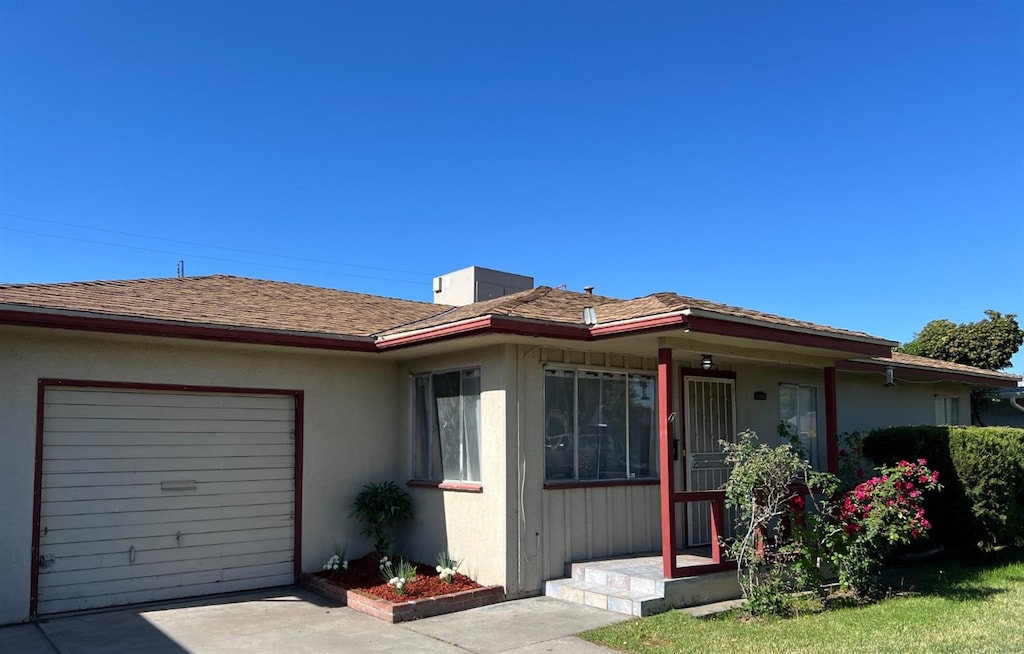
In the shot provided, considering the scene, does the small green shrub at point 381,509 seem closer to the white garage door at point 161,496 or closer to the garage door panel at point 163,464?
the white garage door at point 161,496

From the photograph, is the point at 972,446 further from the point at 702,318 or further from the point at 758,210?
the point at 758,210

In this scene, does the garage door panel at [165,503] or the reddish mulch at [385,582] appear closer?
the garage door panel at [165,503]

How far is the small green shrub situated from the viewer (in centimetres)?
931

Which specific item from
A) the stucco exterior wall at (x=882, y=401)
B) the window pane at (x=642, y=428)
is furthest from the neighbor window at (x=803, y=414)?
the window pane at (x=642, y=428)

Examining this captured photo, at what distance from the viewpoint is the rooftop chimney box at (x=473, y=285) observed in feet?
46.9

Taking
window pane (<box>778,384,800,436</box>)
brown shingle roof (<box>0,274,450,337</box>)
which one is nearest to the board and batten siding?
window pane (<box>778,384,800,436</box>)

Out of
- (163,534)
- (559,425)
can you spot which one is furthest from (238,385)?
(559,425)

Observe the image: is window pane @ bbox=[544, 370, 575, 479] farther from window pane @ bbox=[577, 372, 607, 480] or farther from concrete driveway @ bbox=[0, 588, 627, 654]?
concrete driveway @ bbox=[0, 588, 627, 654]

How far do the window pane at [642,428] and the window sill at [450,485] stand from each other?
6.78 feet

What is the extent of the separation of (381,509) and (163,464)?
8.38ft

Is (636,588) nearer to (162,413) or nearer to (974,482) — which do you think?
(974,482)

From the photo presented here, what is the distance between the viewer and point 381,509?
9312 mm

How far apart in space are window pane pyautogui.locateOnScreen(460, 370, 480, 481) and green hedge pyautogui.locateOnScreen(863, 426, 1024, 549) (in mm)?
5762

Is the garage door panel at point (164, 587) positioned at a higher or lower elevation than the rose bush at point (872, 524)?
lower
